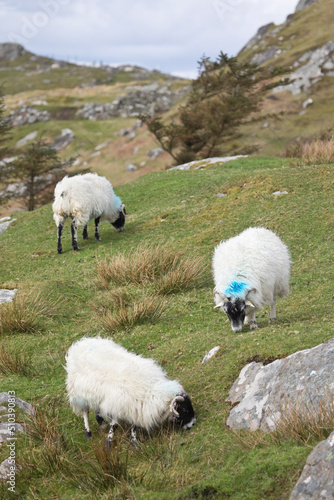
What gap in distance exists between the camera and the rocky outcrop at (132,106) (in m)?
79.1

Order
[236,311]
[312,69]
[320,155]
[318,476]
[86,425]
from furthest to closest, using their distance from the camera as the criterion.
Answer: [312,69] → [320,155] → [236,311] → [86,425] → [318,476]

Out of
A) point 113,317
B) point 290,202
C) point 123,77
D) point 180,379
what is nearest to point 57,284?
point 113,317

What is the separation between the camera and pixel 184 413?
5898 millimetres

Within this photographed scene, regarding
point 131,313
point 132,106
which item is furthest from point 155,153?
point 131,313

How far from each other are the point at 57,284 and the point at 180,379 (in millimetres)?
6493

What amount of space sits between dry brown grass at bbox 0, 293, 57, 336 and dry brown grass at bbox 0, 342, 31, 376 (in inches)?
61.1

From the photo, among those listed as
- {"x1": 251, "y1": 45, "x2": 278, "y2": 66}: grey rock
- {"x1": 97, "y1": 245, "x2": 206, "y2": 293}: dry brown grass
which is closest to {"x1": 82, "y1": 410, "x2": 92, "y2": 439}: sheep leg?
{"x1": 97, "y1": 245, "x2": 206, "y2": 293}: dry brown grass

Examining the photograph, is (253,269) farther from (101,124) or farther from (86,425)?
(101,124)

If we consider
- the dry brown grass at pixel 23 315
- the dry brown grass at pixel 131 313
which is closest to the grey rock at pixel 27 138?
the dry brown grass at pixel 23 315

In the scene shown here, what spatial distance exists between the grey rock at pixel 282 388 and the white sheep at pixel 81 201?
1034 cm

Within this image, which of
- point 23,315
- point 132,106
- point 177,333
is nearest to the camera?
point 177,333

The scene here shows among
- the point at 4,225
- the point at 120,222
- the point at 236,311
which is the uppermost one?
the point at 120,222

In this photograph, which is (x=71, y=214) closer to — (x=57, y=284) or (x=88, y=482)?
(x=57, y=284)

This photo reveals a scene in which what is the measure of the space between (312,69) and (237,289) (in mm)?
50610
